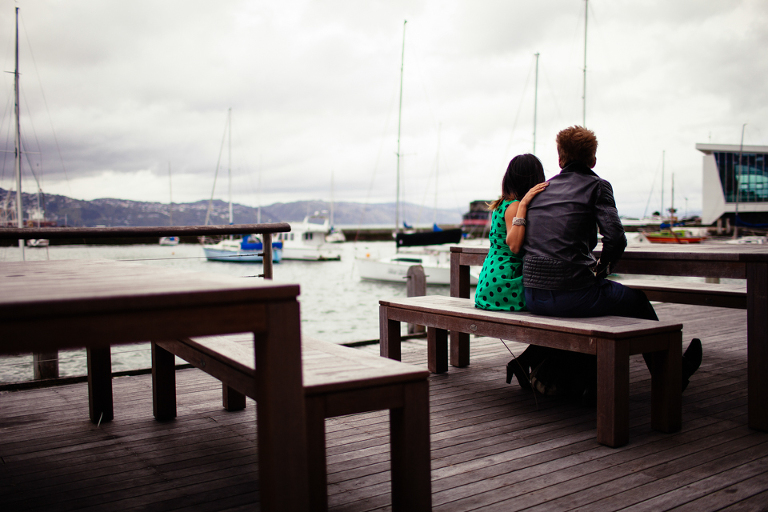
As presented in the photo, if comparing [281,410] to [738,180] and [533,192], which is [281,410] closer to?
[533,192]

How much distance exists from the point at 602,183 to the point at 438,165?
120ft

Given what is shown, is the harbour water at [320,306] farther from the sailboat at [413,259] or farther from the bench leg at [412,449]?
the bench leg at [412,449]

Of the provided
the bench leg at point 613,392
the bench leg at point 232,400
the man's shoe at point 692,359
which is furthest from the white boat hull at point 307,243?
the bench leg at point 613,392

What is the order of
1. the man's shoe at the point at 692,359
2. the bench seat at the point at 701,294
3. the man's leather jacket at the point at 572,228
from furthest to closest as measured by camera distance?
1. the bench seat at the point at 701,294
2. the man's shoe at the point at 692,359
3. the man's leather jacket at the point at 572,228

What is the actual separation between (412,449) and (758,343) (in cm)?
187

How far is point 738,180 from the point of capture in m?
41.2

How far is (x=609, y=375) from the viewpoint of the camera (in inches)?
85.7

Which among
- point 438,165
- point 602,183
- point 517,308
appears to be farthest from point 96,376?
point 438,165

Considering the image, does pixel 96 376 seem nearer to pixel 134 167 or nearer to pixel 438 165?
pixel 438 165

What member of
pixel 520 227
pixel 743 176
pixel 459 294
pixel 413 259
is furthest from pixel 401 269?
pixel 743 176

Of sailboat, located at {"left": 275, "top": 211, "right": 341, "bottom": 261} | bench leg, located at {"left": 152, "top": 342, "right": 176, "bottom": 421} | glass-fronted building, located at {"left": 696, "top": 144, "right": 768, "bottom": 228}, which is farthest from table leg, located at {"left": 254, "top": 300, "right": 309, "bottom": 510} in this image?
glass-fronted building, located at {"left": 696, "top": 144, "right": 768, "bottom": 228}

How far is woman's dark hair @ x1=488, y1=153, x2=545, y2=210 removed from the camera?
9.07 ft

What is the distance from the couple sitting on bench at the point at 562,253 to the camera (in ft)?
8.07

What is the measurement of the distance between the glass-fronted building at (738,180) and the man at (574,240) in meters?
45.3
